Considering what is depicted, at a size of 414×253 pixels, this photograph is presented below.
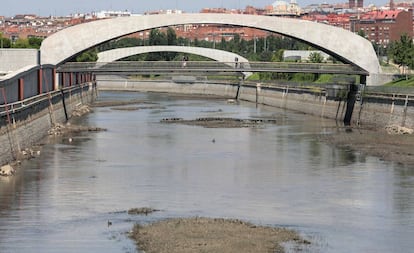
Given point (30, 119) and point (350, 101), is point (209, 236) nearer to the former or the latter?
point (30, 119)

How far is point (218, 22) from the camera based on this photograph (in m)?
79.4

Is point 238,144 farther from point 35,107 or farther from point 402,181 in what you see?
point 402,181

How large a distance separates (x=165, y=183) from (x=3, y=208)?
7581 mm

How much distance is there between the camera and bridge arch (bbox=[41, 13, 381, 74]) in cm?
7925

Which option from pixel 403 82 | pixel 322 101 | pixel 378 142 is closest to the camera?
pixel 378 142

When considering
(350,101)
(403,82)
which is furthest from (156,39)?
(350,101)

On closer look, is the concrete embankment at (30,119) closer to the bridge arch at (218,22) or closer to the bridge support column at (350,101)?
the bridge arch at (218,22)

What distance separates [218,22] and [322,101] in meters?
10.1

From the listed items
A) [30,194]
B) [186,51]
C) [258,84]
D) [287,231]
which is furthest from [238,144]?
[186,51]

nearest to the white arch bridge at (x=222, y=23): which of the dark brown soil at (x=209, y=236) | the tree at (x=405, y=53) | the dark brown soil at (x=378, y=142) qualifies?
the tree at (x=405, y=53)

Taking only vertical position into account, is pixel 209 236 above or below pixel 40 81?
below

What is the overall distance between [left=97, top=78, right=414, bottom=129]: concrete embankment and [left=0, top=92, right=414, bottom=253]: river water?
21.2 feet

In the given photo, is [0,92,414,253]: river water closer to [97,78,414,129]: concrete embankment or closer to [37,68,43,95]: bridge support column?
[97,78,414,129]: concrete embankment

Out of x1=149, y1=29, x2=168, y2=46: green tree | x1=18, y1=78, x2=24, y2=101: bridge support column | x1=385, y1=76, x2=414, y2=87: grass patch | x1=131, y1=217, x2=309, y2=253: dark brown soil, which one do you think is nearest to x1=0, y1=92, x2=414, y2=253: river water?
x1=131, y1=217, x2=309, y2=253: dark brown soil
